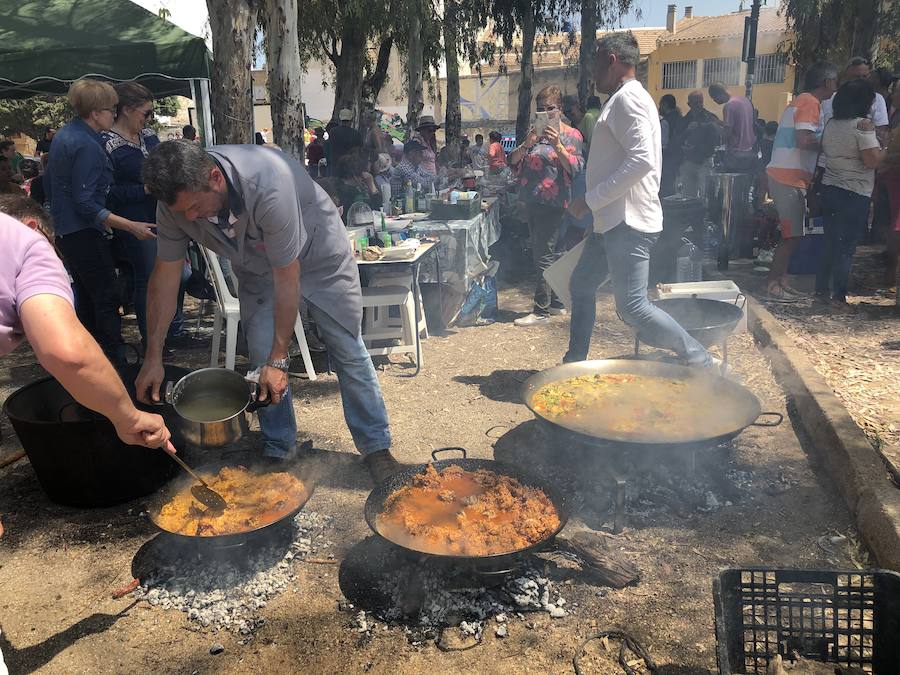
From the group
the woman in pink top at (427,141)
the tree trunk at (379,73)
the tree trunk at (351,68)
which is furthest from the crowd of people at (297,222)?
the tree trunk at (379,73)

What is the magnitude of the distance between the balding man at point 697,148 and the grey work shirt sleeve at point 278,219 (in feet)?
28.4

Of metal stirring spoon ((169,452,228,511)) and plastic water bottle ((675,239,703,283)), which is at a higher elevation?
plastic water bottle ((675,239,703,283))

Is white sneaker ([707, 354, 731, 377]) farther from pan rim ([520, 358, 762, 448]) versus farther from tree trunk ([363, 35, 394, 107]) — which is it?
tree trunk ([363, 35, 394, 107])

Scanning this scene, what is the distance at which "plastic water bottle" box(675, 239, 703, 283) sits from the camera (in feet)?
23.4

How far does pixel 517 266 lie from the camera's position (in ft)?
32.6

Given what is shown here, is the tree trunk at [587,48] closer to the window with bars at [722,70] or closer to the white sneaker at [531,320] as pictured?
the white sneaker at [531,320]

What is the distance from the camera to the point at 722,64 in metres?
39.0

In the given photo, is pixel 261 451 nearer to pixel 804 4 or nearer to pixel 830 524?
pixel 830 524

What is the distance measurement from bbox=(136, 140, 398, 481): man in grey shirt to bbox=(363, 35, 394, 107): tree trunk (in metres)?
18.9

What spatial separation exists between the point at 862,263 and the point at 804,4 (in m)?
12.6

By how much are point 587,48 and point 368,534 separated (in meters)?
16.9

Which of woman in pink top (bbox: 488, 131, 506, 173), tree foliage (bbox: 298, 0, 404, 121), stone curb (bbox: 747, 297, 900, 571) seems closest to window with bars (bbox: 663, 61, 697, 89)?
tree foliage (bbox: 298, 0, 404, 121)

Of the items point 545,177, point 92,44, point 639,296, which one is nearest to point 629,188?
point 639,296

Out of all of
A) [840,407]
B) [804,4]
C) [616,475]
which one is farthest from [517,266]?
[804,4]
